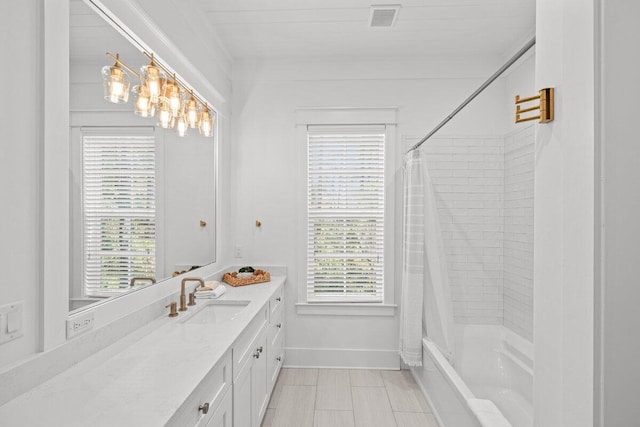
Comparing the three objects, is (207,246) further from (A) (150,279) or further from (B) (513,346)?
(B) (513,346)

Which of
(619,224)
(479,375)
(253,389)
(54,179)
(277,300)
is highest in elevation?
(54,179)

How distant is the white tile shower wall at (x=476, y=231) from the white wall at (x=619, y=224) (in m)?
2.08

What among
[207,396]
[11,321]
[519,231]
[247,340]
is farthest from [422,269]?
[11,321]

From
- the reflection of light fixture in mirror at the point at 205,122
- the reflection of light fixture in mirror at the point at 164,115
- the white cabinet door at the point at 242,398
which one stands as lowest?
the white cabinet door at the point at 242,398

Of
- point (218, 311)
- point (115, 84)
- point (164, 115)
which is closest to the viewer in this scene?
point (115, 84)

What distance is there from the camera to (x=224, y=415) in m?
1.53

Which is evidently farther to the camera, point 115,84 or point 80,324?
point 115,84

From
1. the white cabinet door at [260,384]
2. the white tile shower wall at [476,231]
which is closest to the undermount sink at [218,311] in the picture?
the white cabinet door at [260,384]

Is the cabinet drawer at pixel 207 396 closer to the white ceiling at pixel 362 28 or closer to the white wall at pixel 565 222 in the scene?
→ the white wall at pixel 565 222

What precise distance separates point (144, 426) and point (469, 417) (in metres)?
1.63

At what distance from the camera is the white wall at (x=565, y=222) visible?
78 centimetres

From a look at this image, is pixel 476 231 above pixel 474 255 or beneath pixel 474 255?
above

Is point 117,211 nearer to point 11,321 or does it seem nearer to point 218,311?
point 11,321

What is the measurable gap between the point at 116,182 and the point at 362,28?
2.19m
